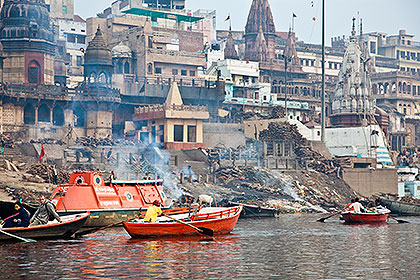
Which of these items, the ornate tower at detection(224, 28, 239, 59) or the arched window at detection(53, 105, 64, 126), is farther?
the ornate tower at detection(224, 28, 239, 59)

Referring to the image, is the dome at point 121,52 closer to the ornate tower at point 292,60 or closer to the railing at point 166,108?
the railing at point 166,108

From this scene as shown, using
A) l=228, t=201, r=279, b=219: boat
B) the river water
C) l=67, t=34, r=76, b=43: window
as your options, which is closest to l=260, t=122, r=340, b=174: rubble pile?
l=228, t=201, r=279, b=219: boat

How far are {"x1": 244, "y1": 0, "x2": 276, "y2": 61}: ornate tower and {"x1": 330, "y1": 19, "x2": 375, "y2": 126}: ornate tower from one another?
25140 mm

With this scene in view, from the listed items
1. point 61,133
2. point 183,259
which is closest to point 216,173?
point 61,133

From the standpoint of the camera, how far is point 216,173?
59.9 meters

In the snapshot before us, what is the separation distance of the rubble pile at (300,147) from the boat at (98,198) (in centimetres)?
3149

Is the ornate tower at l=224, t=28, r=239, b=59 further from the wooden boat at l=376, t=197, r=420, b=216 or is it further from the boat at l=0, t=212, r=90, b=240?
the boat at l=0, t=212, r=90, b=240

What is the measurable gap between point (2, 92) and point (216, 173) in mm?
20368

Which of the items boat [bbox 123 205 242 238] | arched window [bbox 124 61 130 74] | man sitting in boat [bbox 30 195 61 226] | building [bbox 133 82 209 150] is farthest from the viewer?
arched window [bbox 124 61 130 74]

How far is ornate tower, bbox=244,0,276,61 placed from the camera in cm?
11562

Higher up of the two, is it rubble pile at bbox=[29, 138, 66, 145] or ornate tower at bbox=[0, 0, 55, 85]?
ornate tower at bbox=[0, 0, 55, 85]

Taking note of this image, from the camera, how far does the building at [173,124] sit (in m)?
68.1

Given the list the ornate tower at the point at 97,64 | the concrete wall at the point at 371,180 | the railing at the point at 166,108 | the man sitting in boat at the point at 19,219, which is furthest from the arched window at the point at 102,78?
the man sitting in boat at the point at 19,219

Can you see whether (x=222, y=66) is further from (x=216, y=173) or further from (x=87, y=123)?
(x=216, y=173)
